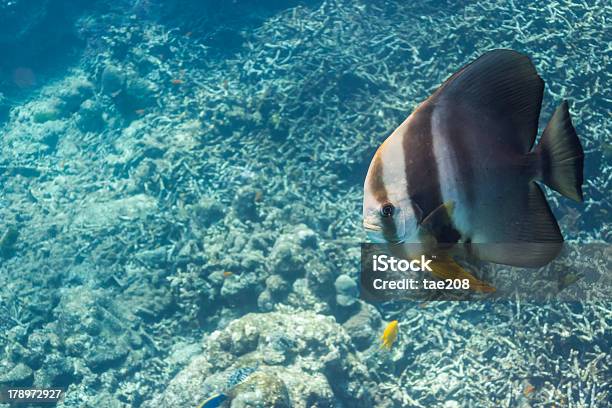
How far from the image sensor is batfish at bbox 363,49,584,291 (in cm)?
98

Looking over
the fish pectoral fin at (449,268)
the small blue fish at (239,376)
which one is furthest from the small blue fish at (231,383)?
the fish pectoral fin at (449,268)

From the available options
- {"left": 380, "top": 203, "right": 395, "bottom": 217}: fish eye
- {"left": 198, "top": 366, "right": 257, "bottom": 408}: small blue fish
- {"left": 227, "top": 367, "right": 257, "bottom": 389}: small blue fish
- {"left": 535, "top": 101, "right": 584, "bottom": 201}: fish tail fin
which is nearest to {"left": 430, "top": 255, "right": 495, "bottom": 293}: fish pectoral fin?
{"left": 380, "top": 203, "right": 395, "bottom": 217}: fish eye

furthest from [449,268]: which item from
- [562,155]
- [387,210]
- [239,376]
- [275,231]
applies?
[275,231]

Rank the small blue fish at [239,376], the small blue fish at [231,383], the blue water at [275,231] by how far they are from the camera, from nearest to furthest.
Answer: the small blue fish at [231,383] → the small blue fish at [239,376] → the blue water at [275,231]

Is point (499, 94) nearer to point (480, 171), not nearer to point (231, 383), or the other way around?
point (480, 171)

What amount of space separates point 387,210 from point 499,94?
45 cm

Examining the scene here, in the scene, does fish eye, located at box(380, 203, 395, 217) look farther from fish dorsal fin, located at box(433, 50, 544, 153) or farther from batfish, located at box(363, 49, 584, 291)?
fish dorsal fin, located at box(433, 50, 544, 153)

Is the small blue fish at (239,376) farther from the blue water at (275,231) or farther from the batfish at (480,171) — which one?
the batfish at (480,171)

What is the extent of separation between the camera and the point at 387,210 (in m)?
0.98

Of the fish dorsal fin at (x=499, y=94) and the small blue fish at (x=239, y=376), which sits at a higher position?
the fish dorsal fin at (x=499, y=94)

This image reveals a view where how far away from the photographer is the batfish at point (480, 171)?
979mm

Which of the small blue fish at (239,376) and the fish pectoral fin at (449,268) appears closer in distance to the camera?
the fish pectoral fin at (449,268)

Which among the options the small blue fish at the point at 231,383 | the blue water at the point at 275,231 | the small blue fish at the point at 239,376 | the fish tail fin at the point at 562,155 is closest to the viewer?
the fish tail fin at the point at 562,155

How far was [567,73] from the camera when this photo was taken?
6.26 metres
